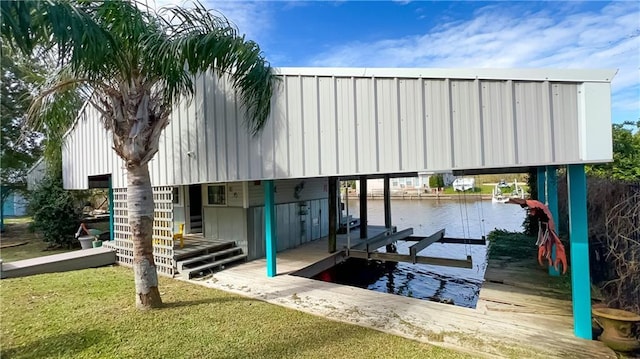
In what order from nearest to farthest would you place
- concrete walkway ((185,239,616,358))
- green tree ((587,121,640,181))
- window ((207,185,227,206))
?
concrete walkway ((185,239,616,358)) → green tree ((587,121,640,181)) → window ((207,185,227,206))

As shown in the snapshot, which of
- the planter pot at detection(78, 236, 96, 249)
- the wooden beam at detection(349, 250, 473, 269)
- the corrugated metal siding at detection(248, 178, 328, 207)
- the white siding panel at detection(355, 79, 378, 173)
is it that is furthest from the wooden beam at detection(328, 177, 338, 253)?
the planter pot at detection(78, 236, 96, 249)

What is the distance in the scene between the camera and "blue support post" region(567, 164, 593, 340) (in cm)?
395

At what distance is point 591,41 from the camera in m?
7.02

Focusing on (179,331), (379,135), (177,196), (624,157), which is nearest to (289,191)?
(177,196)

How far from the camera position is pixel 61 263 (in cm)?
800

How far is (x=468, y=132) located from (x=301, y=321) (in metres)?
3.47

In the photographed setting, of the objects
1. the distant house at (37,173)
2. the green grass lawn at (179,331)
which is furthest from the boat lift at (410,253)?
the distant house at (37,173)

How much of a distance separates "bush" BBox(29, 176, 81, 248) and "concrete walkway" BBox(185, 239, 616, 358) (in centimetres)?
813

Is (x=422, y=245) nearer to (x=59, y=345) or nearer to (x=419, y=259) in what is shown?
(x=419, y=259)

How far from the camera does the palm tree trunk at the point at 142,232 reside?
4922 millimetres

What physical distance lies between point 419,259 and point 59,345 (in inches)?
259

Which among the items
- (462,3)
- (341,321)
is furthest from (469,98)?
(462,3)

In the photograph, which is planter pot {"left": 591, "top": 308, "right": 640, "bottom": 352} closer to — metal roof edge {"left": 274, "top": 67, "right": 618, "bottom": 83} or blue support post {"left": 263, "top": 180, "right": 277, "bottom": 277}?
metal roof edge {"left": 274, "top": 67, "right": 618, "bottom": 83}

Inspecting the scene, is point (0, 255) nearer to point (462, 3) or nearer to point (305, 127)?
point (305, 127)
